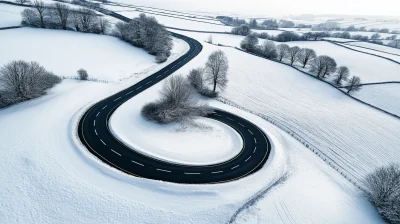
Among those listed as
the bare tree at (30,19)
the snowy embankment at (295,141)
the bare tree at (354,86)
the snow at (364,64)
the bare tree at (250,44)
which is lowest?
the snowy embankment at (295,141)

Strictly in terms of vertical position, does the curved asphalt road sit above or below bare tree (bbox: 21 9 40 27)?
below

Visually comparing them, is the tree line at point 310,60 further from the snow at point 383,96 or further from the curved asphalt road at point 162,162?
the curved asphalt road at point 162,162

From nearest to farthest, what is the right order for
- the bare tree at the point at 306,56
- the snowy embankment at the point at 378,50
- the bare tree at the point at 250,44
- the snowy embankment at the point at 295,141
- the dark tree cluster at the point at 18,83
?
the snowy embankment at the point at 295,141 → the dark tree cluster at the point at 18,83 → the bare tree at the point at 306,56 → the bare tree at the point at 250,44 → the snowy embankment at the point at 378,50

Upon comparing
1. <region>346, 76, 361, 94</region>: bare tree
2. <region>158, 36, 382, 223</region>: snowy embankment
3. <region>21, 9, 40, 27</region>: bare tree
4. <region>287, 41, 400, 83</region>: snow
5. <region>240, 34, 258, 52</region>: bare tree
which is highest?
<region>21, 9, 40, 27</region>: bare tree

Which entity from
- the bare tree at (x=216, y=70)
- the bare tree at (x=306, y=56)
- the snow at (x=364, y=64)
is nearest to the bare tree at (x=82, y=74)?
the bare tree at (x=216, y=70)

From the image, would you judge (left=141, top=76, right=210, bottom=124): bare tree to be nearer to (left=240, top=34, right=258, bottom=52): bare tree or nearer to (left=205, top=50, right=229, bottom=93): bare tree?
(left=205, top=50, right=229, bottom=93): bare tree

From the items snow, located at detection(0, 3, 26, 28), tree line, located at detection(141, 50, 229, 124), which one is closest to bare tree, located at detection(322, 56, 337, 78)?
tree line, located at detection(141, 50, 229, 124)
